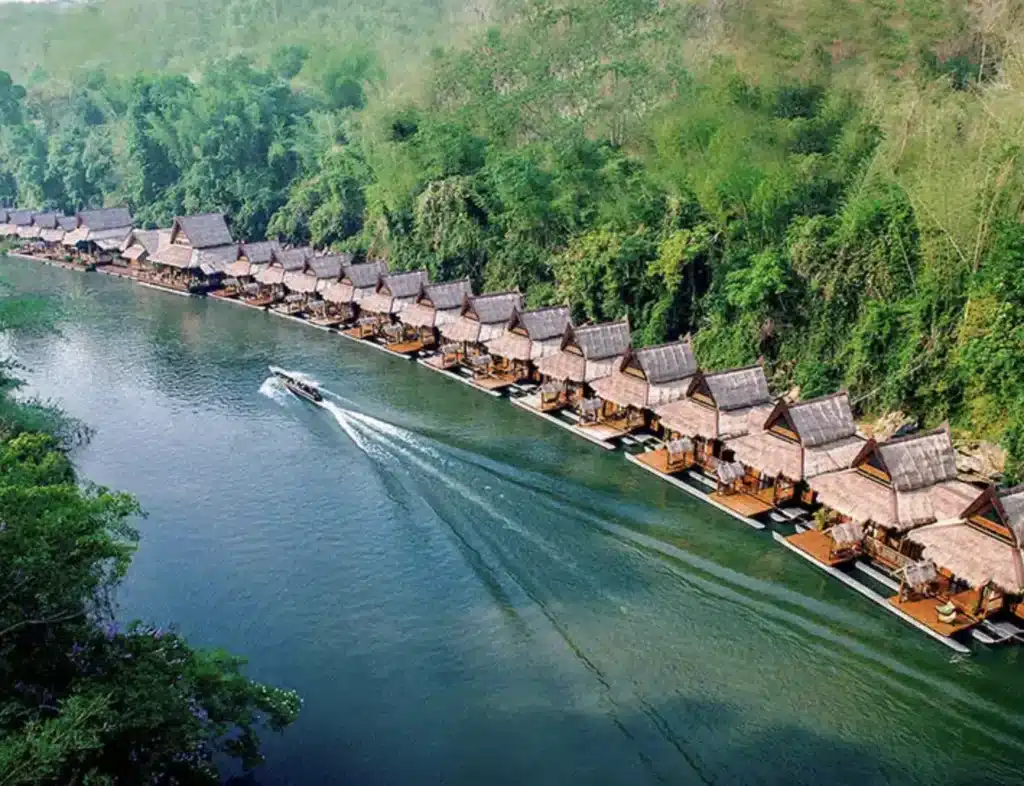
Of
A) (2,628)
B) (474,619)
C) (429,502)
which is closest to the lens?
(2,628)

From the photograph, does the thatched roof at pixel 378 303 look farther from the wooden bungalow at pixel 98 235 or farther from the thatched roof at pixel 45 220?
the thatched roof at pixel 45 220

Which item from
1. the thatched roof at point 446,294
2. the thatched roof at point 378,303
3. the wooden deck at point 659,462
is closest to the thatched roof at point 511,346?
the thatched roof at point 446,294

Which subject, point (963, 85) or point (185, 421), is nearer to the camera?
point (185, 421)

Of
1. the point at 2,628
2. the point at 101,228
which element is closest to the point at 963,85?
the point at 2,628

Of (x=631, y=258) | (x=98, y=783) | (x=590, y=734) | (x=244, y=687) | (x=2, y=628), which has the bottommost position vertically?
(x=590, y=734)

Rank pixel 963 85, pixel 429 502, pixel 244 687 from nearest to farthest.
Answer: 1. pixel 244 687
2. pixel 429 502
3. pixel 963 85

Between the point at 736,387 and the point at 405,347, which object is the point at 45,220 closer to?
the point at 405,347

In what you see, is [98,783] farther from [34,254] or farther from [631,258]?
[34,254]
